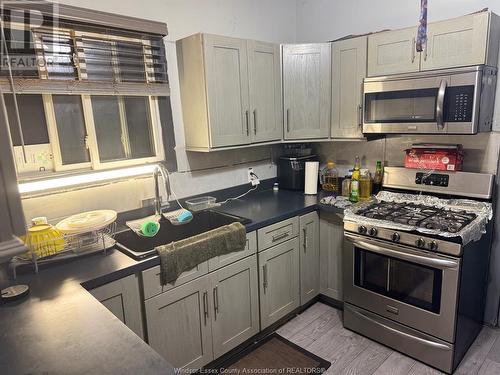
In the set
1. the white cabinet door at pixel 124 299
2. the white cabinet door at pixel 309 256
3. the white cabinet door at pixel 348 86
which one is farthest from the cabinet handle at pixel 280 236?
the white cabinet door at pixel 124 299

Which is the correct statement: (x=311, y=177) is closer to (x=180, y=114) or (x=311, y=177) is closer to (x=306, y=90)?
(x=306, y=90)

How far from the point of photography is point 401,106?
2.27 meters

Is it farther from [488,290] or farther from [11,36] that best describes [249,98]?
[488,290]

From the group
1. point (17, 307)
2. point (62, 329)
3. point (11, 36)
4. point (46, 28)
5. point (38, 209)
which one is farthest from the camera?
point (38, 209)

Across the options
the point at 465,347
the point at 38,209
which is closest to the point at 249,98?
the point at 38,209

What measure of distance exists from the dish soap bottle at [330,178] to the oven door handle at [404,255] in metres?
0.70

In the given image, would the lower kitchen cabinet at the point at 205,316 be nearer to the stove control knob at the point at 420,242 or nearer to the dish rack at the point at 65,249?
the dish rack at the point at 65,249

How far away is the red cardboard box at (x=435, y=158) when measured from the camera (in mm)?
2291

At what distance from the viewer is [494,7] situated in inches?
84.0

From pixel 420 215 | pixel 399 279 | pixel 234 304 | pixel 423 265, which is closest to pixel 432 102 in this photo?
pixel 420 215

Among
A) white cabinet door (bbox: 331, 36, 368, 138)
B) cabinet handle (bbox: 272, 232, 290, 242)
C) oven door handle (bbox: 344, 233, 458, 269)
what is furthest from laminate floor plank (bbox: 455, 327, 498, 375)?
white cabinet door (bbox: 331, 36, 368, 138)

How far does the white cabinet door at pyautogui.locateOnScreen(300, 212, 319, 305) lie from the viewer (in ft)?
8.45

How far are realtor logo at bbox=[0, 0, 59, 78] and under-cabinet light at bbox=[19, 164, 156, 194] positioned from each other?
1.77 feet

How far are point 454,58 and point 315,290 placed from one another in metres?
1.89
